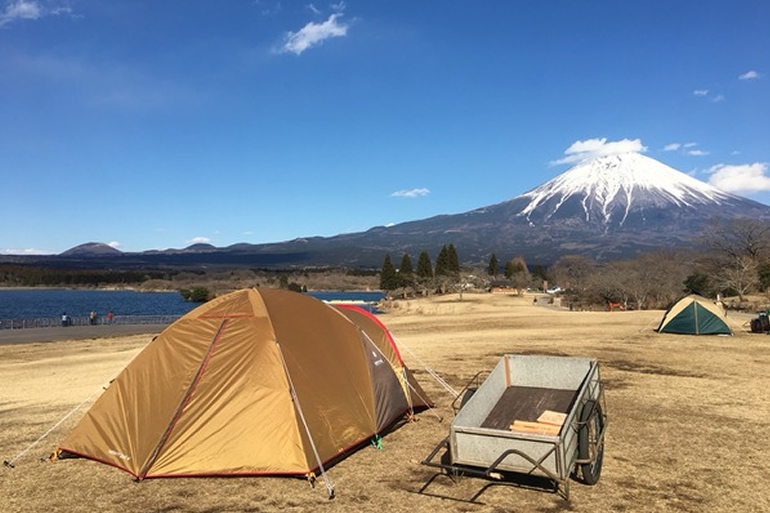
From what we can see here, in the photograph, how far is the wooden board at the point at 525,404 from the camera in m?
7.02

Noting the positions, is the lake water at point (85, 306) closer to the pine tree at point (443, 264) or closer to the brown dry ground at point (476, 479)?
the pine tree at point (443, 264)

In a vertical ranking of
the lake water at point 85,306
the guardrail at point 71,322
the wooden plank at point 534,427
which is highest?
the wooden plank at point 534,427

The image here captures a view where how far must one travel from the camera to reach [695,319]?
2080 centimetres

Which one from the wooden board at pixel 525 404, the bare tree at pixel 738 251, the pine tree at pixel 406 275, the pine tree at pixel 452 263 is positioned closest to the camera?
the wooden board at pixel 525 404

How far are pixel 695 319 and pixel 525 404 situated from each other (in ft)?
54.4

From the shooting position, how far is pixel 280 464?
627cm

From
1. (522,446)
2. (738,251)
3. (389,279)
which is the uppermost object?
(738,251)

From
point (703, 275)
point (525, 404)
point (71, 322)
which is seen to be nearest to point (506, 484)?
point (525, 404)

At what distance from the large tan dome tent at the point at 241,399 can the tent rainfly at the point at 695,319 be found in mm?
17273

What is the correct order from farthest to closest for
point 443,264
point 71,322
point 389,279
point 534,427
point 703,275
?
point 389,279, point 443,264, point 703,275, point 71,322, point 534,427

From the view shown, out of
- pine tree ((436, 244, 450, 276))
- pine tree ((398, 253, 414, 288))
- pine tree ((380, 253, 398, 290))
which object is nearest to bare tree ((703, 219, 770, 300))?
pine tree ((436, 244, 450, 276))

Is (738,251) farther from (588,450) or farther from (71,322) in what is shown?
(71,322)

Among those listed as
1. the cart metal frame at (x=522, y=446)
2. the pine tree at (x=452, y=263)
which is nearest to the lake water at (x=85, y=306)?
the pine tree at (x=452, y=263)

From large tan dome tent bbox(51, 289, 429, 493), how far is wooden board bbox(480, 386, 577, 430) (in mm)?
1681
